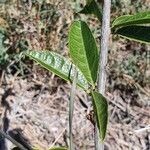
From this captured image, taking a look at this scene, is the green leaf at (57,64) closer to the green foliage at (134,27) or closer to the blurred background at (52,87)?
the green foliage at (134,27)

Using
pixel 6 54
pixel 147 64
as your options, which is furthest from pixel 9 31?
pixel 147 64

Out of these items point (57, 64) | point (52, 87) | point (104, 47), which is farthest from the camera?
point (52, 87)

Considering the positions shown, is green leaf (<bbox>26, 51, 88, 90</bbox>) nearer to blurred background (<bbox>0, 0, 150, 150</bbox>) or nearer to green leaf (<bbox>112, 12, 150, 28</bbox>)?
green leaf (<bbox>112, 12, 150, 28</bbox>)

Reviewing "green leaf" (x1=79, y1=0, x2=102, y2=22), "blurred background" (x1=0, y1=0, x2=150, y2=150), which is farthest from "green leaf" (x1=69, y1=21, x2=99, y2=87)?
"blurred background" (x1=0, y1=0, x2=150, y2=150)

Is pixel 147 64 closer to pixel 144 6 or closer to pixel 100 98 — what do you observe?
pixel 144 6

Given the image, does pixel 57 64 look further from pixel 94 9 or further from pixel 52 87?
pixel 52 87

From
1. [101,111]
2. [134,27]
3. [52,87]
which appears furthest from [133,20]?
[52,87]
